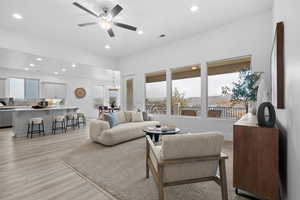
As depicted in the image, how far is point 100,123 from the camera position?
12.7 ft

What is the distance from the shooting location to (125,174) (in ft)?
7.54

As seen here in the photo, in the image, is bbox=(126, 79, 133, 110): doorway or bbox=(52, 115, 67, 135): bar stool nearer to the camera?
bbox=(52, 115, 67, 135): bar stool

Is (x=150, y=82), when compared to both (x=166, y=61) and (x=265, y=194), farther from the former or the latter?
(x=265, y=194)

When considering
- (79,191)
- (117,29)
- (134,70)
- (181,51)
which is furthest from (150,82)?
(79,191)

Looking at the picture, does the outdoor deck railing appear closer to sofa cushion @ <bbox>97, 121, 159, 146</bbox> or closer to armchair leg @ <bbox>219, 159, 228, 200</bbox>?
sofa cushion @ <bbox>97, 121, 159, 146</bbox>

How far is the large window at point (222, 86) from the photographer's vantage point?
4.30 meters

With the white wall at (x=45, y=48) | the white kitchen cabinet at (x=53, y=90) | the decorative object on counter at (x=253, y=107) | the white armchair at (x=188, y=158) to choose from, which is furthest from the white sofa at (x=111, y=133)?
the white kitchen cabinet at (x=53, y=90)

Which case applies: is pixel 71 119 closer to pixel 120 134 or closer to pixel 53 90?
pixel 120 134

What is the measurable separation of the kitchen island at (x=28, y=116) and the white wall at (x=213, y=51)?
3.40 meters

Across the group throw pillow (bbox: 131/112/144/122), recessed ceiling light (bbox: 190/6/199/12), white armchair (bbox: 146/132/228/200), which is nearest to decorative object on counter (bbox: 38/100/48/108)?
throw pillow (bbox: 131/112/144/122)

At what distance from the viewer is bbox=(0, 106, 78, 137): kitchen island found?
4887 millimetres

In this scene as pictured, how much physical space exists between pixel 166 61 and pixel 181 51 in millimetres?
680

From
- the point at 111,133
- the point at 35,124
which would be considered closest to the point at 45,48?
the point at 35,124

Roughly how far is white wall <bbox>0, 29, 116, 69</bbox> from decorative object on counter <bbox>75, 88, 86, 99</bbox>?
439cm
